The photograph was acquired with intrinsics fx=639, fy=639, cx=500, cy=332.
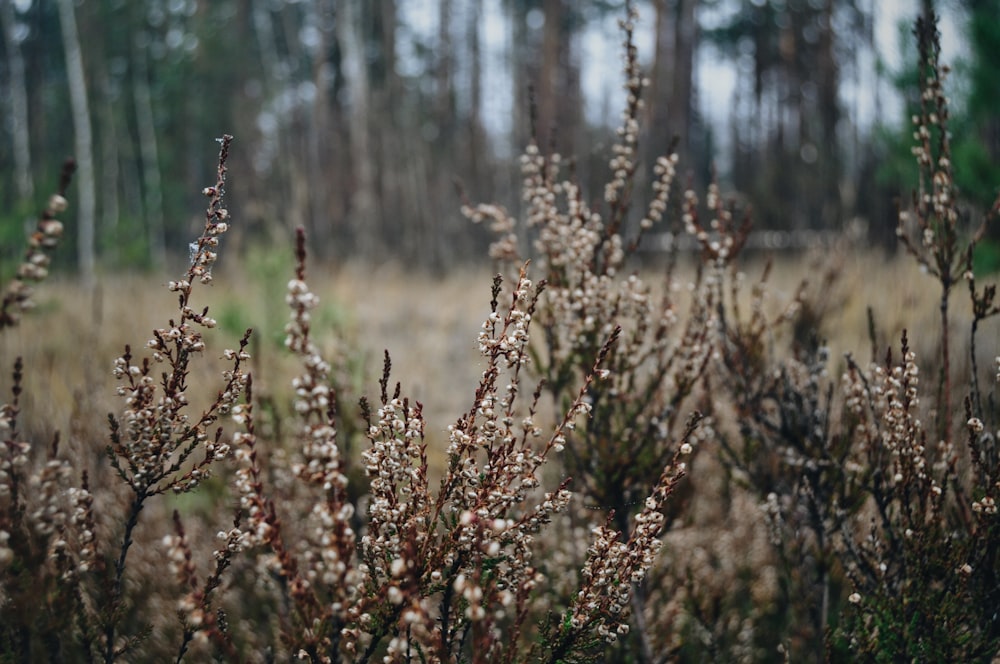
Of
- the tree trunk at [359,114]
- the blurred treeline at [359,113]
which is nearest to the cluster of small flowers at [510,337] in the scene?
the blurred treeline at [359,113]

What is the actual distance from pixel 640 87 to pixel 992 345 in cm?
449

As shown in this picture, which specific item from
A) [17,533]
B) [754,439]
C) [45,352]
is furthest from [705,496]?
[45,352]

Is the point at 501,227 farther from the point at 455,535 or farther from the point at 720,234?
the point at 455,535

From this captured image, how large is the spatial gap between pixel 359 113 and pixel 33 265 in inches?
522

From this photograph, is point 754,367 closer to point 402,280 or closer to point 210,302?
point 210,302

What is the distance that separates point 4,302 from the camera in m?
1.11

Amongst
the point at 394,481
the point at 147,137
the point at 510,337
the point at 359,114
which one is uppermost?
the point at 147,137

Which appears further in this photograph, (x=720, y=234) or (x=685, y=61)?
(x=685, y=61)

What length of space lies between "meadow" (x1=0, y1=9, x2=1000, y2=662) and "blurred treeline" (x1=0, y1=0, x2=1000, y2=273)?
27.0 ft

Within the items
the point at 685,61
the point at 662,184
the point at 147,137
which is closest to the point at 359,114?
the point at 685,61

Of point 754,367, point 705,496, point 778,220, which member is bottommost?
point 705,496

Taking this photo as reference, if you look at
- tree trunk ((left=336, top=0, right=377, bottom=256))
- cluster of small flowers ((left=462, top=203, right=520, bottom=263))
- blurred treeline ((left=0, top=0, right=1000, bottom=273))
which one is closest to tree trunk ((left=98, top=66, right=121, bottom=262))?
blurred treeline ((left=0, top=0, right=1000, bottom=273))

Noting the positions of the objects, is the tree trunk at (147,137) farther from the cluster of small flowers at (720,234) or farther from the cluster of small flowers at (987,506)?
the cluster of small flowers at (987,506)

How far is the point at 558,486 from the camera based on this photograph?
177 cm
